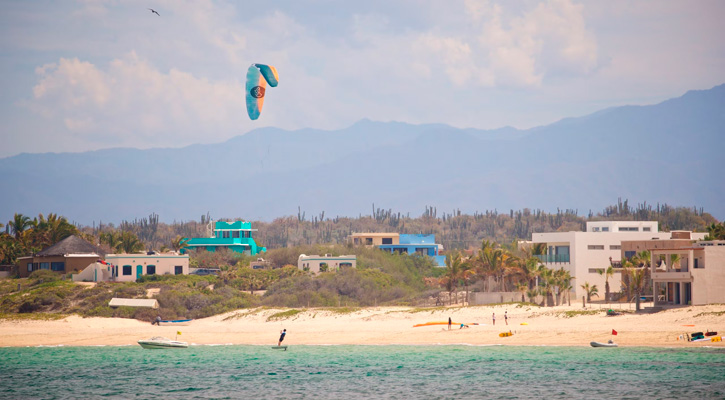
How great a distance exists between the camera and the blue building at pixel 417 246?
313 ft

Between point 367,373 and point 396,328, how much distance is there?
11444mm

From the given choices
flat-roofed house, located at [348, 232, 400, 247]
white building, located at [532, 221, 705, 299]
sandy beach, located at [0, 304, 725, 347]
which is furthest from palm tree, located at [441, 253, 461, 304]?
flat-roofed house, located at [348, 232, 400, 247]

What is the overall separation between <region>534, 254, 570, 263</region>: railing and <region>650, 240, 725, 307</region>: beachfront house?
42.4 feet

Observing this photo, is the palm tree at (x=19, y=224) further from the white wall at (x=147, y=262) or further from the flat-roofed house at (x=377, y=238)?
the flat-roofed house at (x=377, y=238)

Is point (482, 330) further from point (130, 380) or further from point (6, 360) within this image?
point (6, 360)

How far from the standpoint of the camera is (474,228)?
16000 cm

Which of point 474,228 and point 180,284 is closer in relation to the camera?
point 180,284

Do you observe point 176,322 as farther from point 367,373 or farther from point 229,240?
point 229,240

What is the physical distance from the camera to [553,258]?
206 feet

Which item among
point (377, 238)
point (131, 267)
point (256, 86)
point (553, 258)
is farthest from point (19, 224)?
point (553, 258)

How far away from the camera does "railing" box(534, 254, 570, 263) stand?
203ft

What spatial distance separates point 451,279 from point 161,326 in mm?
19704

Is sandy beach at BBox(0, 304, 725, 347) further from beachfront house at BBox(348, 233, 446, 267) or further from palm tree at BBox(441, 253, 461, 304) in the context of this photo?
beachfront house at BBox(348, 233, 446, 267)

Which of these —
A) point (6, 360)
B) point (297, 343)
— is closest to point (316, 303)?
point (297, 343)
